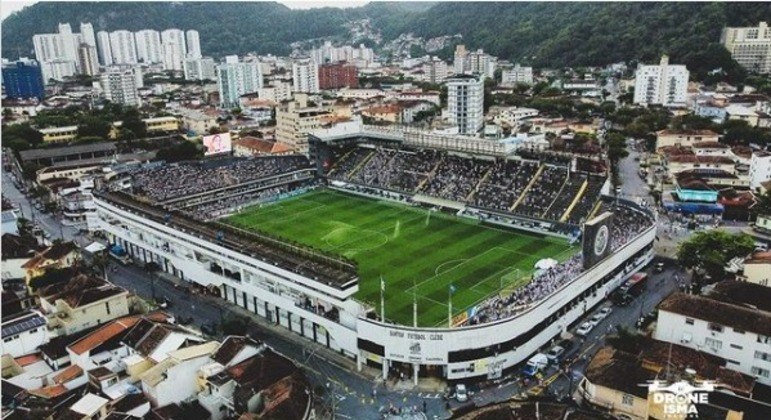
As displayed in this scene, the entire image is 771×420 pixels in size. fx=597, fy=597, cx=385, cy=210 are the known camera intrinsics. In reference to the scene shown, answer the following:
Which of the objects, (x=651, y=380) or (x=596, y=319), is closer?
(x=651, y=380)

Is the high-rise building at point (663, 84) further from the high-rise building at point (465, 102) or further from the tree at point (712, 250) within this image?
the tree at point (712, 250)

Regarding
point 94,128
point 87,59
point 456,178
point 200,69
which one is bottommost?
point 456,178

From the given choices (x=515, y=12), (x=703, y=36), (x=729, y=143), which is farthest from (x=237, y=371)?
(x=515, y=12)

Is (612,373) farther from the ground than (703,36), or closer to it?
closer to it

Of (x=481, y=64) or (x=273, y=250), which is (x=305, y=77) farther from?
(x=273, y=250)

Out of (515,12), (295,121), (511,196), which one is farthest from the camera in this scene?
(515,12)

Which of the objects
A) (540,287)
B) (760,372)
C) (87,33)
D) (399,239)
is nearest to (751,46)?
(399,239)

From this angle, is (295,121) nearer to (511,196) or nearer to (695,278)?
(511,196)

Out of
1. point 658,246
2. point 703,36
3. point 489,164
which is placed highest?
point 703,36

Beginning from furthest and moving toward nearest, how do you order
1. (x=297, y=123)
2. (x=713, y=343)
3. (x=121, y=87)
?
(x=121, y=87) → (x=297, y=123) → (x=713, y=343)
